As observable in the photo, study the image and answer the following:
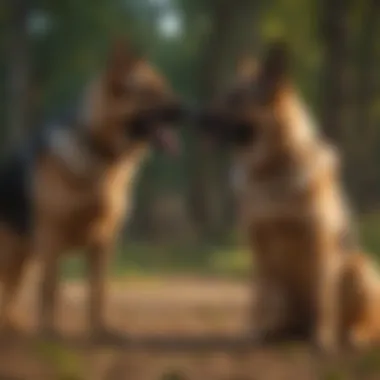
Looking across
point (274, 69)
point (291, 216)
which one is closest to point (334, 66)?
point (274, 69)

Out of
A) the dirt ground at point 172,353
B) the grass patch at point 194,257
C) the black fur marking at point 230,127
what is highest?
the black fur marking at point 230,127

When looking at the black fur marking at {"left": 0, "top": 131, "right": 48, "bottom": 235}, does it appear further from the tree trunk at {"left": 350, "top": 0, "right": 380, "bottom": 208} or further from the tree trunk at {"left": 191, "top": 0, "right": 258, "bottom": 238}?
the tree trunk at {"left": 350, "top": 0, "right": 380, "bottom": 208}

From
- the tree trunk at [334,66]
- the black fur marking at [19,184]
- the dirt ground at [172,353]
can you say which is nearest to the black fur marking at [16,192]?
the black fur marking at [19,184]

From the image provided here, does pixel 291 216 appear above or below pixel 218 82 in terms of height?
below

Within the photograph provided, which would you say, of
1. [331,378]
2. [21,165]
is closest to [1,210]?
[21,165]

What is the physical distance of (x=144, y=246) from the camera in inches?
43.4

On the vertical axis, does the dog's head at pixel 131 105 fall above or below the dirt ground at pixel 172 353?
above

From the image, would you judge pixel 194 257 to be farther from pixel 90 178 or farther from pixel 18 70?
pixel 18 70

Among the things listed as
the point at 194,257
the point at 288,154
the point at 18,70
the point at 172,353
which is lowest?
the point at 172,353

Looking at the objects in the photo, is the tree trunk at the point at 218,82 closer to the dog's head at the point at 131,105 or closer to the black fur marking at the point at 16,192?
the dog's head at the point at 131,105

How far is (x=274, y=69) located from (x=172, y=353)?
0.35 meters

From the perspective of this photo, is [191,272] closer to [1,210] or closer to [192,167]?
[192,167]

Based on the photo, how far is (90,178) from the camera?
1.12m

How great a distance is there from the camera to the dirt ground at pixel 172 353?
1097 millimetres
